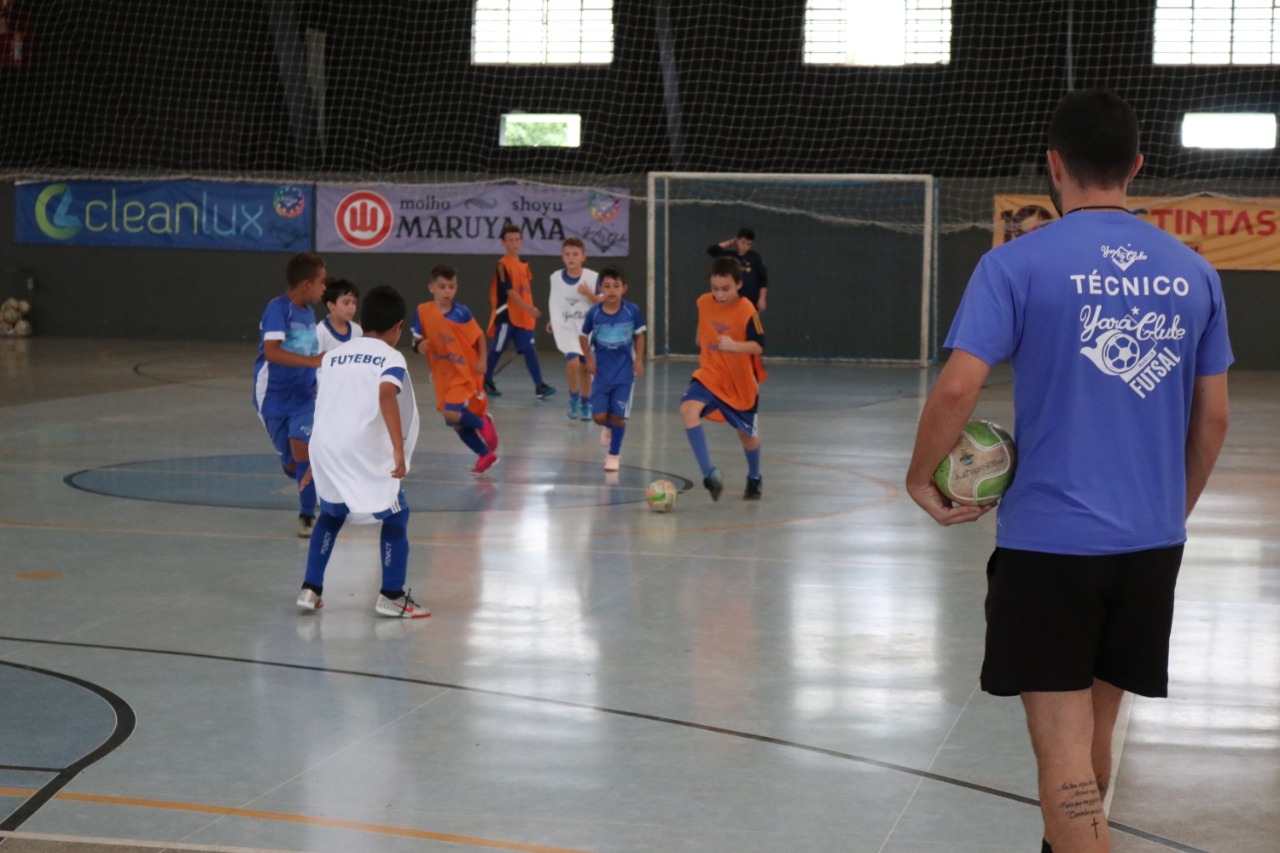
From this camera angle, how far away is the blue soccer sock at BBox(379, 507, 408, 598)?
682 cm

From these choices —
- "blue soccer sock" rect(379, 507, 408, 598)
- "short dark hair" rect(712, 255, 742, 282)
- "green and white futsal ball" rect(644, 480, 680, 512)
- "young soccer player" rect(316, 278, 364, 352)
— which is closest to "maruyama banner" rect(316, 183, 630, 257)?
"short dark hair" rect(712, 255, 742, 282)

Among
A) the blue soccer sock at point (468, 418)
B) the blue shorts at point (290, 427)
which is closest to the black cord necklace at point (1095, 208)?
the blue shorts at point (290, 427)

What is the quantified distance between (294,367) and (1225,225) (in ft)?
51.1

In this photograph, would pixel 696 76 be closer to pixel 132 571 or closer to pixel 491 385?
pixel 491 385

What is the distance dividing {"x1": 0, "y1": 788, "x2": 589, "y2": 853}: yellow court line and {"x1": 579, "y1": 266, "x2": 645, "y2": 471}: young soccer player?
22.8 feet

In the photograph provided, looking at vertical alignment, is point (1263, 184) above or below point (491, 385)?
above

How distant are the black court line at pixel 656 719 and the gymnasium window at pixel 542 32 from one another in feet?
62.4

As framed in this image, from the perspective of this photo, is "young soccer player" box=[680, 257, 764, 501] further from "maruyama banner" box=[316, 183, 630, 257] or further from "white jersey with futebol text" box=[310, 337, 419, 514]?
"maruyama banner" box=[316, 183, 630, 257]

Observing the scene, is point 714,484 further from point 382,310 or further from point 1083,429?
point 1083,429

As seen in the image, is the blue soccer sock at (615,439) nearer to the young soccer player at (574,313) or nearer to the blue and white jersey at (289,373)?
the blue and white jersey at (289,373)

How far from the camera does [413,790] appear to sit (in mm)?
4570

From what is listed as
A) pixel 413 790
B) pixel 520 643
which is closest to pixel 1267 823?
pixel 413 790

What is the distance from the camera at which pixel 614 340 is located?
11633mm

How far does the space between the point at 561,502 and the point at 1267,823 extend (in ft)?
19.9
